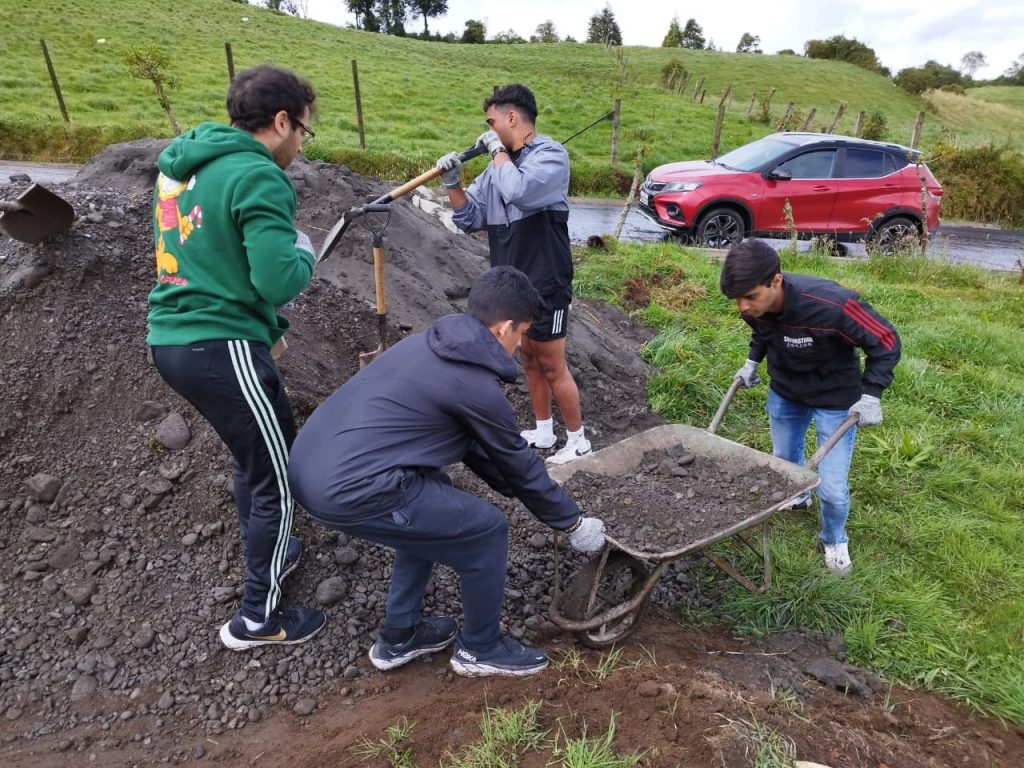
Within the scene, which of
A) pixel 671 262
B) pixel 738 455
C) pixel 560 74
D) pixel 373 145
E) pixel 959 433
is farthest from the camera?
pixel 560 74

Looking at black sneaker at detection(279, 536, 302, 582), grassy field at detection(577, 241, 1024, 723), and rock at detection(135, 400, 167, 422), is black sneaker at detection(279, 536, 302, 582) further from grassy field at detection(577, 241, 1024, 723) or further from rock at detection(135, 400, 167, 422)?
grassy field at detection(577, 241, 1024, 723)

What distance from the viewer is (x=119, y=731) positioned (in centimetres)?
239

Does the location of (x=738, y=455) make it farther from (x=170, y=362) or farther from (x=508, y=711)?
(x=170, y=362)

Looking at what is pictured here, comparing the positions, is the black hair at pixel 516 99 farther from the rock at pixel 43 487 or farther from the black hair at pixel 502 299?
the rock at pixel 43 487

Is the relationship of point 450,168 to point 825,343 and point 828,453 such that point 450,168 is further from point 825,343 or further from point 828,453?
point 828,453

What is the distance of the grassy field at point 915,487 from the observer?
2.86 meters

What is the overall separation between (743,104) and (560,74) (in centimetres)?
829

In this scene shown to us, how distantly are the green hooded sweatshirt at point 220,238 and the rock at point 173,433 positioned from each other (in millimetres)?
1165

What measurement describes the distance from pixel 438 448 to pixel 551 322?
160 centimetres

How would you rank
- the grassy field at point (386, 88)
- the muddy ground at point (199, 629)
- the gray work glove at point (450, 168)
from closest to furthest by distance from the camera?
the muddy ground at point (199, 629), the gray work glove at point (450, 168), the grassy field at point (386, 88)

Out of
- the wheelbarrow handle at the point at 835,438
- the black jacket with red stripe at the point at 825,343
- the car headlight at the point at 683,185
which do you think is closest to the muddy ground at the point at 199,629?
the wheelbarrow handle at the point at 835,438

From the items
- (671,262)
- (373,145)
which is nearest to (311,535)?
(671,262)

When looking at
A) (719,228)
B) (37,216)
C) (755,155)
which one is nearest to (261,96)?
(37,216)

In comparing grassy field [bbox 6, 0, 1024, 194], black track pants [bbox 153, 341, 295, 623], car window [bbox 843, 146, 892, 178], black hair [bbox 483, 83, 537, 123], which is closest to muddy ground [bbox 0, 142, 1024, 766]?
black track pants [bbox 153, 341, 295, 623]
